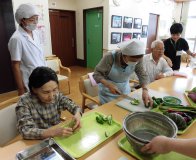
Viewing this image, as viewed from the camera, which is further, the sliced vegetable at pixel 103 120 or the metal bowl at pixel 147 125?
the sliced vegetable at pixel 103 120

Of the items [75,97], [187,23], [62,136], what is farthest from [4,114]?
[187,23]

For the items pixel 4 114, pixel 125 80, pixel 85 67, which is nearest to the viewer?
pixel 4 114

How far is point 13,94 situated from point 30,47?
6.86 ft

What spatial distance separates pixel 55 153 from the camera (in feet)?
2.47

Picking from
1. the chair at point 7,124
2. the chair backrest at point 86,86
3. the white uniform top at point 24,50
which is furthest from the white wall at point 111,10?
the chair at point 7,124

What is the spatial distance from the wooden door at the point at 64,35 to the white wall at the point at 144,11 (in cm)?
157

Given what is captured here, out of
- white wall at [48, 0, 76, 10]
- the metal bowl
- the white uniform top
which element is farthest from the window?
the metal bowl

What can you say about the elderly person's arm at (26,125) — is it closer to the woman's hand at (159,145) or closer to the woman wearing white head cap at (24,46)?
the woman's hand at (159,145)

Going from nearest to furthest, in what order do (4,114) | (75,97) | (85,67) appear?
(4,114) < (75,97) < (85,67)

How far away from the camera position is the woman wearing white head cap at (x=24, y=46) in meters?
1.49

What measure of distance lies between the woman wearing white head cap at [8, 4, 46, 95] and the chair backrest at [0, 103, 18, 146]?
1.65ft

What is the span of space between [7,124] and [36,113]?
25 centimetres

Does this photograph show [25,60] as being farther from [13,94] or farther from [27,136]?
[13,94]

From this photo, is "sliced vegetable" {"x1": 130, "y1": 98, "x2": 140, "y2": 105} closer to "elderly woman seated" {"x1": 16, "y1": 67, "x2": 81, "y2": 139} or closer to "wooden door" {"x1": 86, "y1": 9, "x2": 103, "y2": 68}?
"elderly woman seated" {"x1": 16, "y1": 67, "x2": 81, "y2": 139}
